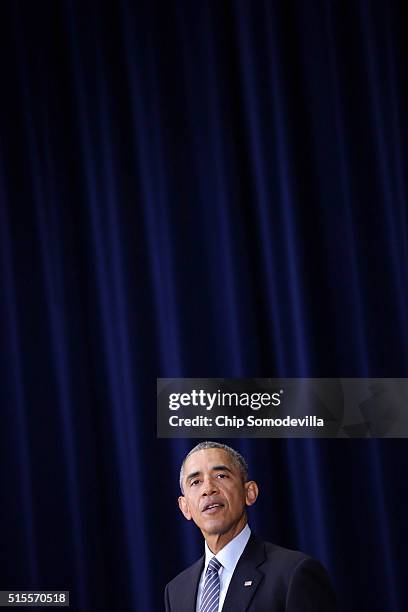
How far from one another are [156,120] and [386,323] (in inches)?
32.4

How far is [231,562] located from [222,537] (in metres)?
0.06

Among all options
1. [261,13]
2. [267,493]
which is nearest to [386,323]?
[267,493]

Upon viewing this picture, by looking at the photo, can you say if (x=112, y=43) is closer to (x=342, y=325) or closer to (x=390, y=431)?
(x=342, y=325)

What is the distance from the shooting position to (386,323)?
97.5 inches

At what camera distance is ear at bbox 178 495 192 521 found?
237cm

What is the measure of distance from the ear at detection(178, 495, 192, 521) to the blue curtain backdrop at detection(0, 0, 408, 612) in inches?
2.4

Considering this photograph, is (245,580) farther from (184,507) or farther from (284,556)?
(184,507)

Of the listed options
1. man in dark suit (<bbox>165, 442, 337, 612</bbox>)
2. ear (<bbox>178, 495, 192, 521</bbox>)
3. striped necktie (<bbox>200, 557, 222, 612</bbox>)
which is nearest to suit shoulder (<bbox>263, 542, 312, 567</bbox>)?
man in dark suit (<bbox>165, 442, 337, 612</bbox>)

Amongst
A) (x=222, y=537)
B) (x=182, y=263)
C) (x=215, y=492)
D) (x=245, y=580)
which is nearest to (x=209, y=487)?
(x=215, y=492)

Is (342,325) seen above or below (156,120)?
below

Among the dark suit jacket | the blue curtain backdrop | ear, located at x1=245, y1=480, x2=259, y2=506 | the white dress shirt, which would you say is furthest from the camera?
the blue curtain backdrop

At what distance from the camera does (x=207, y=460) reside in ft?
7.64

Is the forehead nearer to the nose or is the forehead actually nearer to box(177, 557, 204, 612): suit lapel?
the nose

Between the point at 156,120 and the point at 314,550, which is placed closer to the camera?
the point at 314,550
